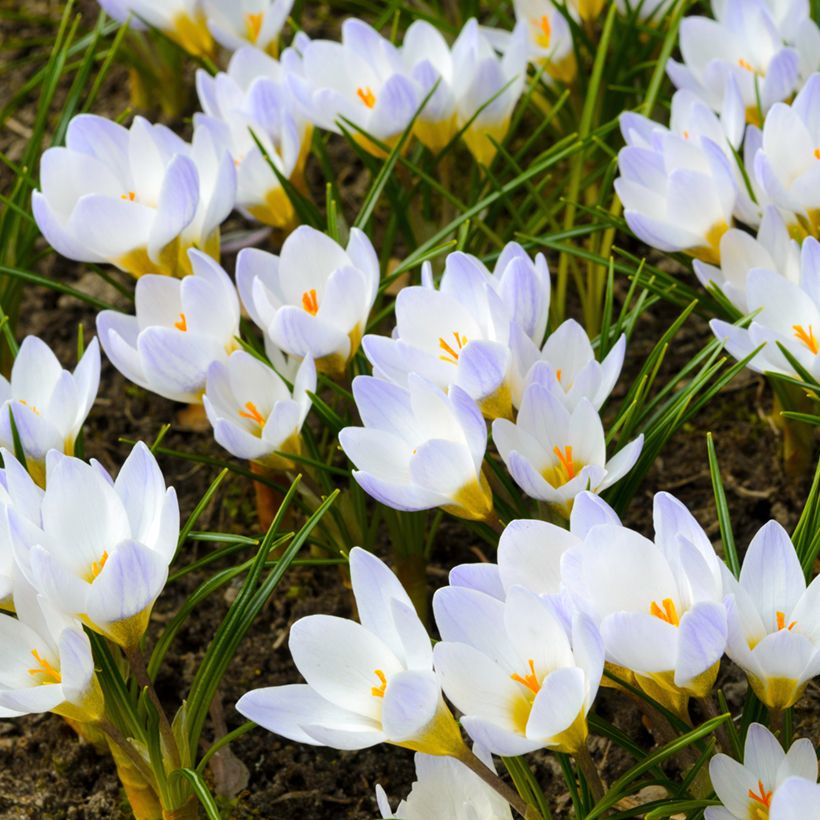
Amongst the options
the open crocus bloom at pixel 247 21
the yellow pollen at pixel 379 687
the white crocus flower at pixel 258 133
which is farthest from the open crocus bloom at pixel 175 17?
the yellow pollen at pixel 379 687

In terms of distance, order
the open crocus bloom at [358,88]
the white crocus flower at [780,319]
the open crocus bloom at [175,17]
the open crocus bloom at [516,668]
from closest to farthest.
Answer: the open crocus bloom at [516,668] → the white crocus flower at [780,319] → the open crocus bloom at [358,88] → the open crocus bloom at [175,17]

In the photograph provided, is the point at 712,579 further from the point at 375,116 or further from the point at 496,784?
the point at 375,116

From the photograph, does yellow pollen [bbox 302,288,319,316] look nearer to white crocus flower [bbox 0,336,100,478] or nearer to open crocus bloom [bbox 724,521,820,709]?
white crocus flower [bbox 0,336,100,478]

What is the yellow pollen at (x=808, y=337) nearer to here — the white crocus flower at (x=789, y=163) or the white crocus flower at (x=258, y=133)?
the white crocus flower at (x=789, y=163)

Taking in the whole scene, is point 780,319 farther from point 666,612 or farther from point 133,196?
point 133,196

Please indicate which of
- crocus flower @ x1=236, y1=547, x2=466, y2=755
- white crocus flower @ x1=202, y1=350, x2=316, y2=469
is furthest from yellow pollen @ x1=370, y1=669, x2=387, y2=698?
white crocus flower @ x1=202, y1=350, x2=316, y2=469

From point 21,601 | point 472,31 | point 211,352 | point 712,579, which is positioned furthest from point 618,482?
point 472,31
